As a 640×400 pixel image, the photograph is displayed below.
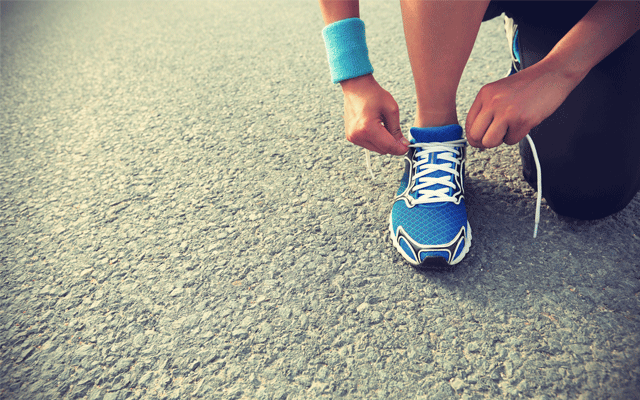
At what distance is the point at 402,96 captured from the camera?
5.83 feet

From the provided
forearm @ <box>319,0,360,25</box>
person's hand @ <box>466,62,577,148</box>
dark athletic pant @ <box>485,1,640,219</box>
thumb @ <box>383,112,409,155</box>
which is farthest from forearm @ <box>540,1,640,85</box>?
forearm @ <box>319,0,360,25</box>

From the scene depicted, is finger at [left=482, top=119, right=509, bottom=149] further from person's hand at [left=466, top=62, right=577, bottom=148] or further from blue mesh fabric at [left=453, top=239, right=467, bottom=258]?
blue mesh fabric at [left=453, top=239, right=467, bottom=258]

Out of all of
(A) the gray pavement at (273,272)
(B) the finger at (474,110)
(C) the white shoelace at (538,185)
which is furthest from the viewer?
(C) the white shoelace at (538,185)

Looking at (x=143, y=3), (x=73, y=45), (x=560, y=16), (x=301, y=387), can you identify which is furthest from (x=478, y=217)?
(x=143, y=3)

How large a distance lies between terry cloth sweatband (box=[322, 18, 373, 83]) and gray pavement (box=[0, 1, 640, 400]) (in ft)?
1.32

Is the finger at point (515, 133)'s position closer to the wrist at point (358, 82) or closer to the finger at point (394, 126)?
the finger at point (394, 126)

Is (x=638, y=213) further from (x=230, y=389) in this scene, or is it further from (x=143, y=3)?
(x=143, y=3)

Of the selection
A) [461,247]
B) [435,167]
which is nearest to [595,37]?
[435,167]

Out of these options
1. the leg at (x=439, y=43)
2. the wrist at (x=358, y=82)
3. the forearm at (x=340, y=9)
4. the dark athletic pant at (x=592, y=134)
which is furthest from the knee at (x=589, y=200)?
the forearm at (x=340, y=9)

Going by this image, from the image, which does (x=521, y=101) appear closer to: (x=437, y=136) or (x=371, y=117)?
(x=437, y=136)

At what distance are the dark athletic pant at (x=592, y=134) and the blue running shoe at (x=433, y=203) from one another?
0.25 m

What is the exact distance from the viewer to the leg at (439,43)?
3.17 ft

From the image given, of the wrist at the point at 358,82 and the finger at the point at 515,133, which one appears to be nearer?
the finger at the point at 515,133

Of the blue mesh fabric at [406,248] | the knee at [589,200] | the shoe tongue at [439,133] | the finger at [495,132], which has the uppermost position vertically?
the finger at [495,132]
